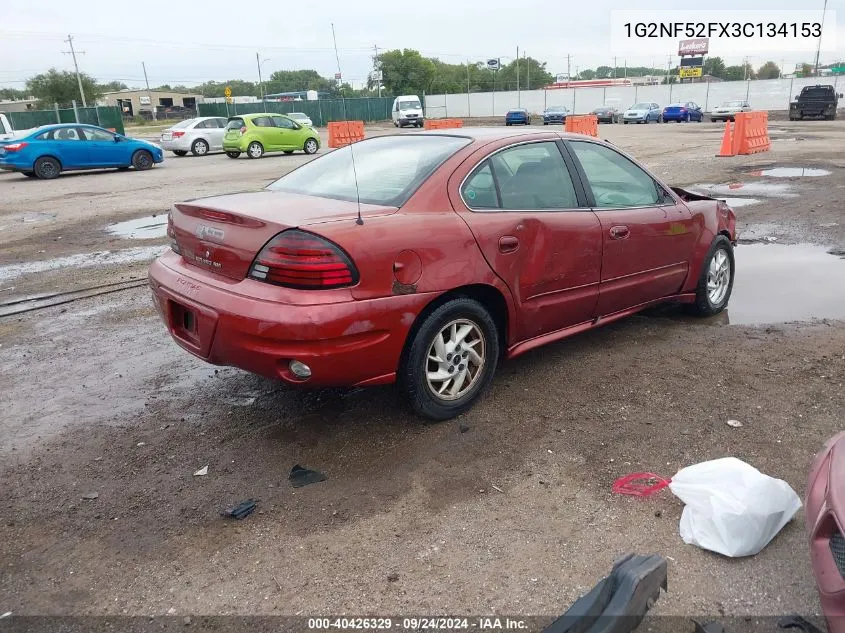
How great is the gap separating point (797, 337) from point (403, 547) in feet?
11.9

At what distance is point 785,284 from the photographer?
6.43 meters

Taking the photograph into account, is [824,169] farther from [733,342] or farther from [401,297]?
[401,297]

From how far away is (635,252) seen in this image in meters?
4.57

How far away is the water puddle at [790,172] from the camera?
14.1 m

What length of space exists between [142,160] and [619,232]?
65.1ft

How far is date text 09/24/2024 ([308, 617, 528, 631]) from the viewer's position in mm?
2373

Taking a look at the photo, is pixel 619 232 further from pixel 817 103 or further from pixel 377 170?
pixel 817 103

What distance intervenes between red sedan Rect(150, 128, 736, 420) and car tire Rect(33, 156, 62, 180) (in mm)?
17593

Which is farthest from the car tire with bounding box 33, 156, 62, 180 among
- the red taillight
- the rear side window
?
the red taillight

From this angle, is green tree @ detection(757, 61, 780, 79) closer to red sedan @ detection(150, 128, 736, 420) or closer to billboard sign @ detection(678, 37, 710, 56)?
billboard sign @ detection(678, 37, 710, 56)

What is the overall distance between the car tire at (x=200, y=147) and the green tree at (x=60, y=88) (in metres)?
45.9

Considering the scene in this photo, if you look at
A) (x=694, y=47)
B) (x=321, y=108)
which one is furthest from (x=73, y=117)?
(x=694, y=47)

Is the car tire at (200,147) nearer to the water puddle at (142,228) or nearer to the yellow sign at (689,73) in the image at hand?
the water puddle at (142,228)

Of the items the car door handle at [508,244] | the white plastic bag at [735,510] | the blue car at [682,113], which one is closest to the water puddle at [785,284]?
the car door handle at [508,244]
